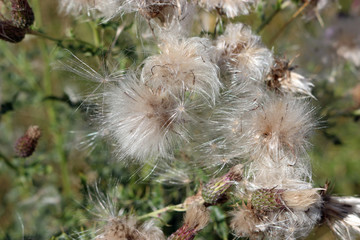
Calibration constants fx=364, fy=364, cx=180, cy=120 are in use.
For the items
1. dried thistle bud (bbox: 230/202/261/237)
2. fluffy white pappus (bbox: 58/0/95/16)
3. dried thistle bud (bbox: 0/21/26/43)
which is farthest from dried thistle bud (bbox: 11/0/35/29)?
dried thistle bud (bbox: 230/202/261/237)

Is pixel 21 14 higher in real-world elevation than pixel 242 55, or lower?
higher

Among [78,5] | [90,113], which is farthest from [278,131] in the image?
[78,5]

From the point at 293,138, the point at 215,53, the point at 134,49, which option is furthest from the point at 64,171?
the point at 293,138

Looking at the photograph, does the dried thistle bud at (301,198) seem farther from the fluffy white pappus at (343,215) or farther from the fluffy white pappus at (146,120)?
the fluffy white pappus at (146,120)

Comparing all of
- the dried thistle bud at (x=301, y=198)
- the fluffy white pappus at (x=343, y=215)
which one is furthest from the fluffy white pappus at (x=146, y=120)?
the fluffy white pappus at (x=343, y=215)

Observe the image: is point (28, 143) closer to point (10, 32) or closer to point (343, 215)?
point (10, 32)

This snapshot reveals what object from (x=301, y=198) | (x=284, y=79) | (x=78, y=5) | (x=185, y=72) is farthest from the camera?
(x=78, y=5)
